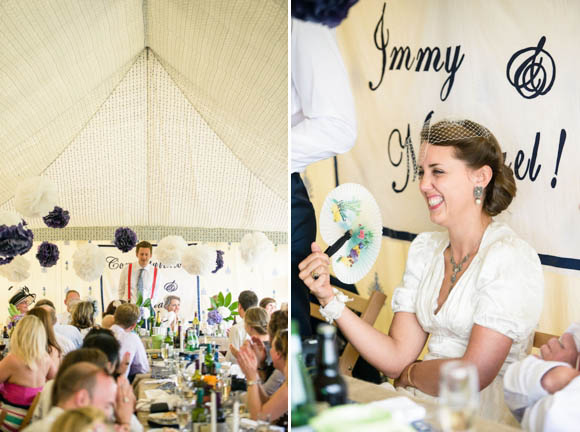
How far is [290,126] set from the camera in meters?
1.88

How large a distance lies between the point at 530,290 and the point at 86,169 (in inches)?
54.1

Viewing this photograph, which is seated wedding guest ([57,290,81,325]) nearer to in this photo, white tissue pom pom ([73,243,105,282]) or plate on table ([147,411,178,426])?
white tissue pom pom ([73,243,105,282])

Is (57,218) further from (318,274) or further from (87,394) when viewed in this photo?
(318,274)

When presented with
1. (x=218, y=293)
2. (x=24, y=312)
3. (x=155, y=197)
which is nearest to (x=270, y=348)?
(x=218, y=293)

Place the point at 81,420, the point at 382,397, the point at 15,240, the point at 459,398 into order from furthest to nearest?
the point at 15,240, the point at 382,397, the point at 81,420, the point at 459,398

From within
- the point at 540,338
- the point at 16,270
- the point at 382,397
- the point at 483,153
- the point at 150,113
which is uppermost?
the point at 150,113

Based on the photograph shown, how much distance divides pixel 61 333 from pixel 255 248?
2.08 feet

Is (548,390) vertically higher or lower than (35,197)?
lower

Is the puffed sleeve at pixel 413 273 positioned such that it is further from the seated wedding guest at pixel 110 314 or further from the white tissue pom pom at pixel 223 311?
the seated wedding guest at pixel 110 314

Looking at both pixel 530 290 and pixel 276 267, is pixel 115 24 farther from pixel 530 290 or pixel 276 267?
pixel 530 290

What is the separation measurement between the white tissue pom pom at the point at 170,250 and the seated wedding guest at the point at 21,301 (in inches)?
15.0

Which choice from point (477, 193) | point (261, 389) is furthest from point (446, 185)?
point (261, 389)

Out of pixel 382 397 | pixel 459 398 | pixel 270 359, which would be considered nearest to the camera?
pixel 459 398

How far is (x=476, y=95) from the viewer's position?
6.41ft
